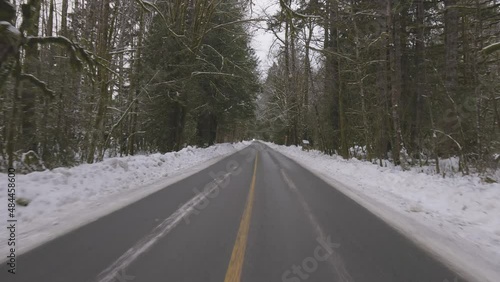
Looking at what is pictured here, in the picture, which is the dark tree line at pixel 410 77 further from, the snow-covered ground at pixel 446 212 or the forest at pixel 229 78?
the snow-covered ground at pixel 446 212

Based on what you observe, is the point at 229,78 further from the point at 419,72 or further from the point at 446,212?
the point at 446,212

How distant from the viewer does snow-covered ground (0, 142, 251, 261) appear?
496 centimetres

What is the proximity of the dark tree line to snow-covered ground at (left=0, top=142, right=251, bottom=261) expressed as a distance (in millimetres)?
6097

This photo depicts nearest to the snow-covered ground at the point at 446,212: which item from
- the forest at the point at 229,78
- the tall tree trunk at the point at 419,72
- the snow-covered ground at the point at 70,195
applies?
the forest at the point at 229,78

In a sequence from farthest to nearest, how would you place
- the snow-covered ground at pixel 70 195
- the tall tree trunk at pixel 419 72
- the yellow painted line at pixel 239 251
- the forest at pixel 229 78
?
1. the tall tree trunk at pixel 419 72
2. the forest at pixel 229 78
3. the snow-covered ground at pixel 70 195
4. the yellow painted line at pixel 239 251

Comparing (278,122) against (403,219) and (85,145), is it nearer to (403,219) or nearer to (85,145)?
(85,145)

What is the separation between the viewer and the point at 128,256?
160 inches

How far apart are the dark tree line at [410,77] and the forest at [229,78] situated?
0.08 metres

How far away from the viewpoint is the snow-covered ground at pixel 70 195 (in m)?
4.96

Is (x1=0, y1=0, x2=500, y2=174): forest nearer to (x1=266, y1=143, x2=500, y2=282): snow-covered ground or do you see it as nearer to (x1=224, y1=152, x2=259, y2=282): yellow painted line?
(x1=266, y1=143, x2=500, y2=282): snow-covered ground

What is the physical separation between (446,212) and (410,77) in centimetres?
1507

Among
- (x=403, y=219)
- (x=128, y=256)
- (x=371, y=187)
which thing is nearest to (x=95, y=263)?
(x=128, y=256)

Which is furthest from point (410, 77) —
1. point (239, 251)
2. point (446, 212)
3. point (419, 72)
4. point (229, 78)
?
point (239, 251)

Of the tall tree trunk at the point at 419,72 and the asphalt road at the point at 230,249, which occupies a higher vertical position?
the tall tree trunk at the point at 419,72
